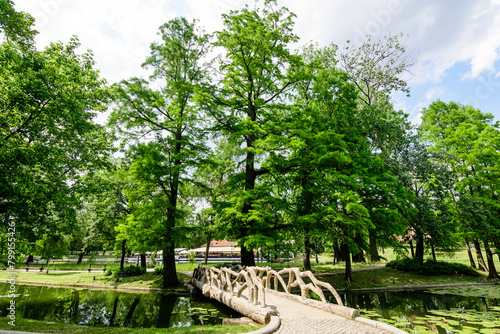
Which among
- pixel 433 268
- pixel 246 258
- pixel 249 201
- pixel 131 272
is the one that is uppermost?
pixel 249 201

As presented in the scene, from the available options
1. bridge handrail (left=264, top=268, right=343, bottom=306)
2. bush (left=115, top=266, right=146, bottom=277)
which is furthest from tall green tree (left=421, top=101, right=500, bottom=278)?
bush (left=115, top=266, right=146, bottom=277)

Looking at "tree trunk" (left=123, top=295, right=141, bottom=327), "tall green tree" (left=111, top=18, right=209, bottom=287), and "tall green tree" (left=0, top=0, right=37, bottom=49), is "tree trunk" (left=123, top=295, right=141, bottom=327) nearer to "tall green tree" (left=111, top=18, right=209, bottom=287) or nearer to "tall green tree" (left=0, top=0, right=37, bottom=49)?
"tall green tree" (left=111, top=18, right=209, bottom=287)

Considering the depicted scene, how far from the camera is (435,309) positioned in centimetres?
1037

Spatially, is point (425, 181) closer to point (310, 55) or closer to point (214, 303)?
point (310, 55)

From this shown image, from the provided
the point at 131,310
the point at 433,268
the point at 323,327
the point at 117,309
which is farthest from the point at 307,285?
the point at 433,268

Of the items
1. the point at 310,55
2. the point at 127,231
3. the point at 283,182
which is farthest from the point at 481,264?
the point at 127,231

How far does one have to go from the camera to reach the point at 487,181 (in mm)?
19875

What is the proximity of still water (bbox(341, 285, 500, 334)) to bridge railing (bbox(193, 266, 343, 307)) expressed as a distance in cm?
226

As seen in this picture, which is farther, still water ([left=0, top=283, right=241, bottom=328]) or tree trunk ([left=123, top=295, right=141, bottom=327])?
still water ([left=0, top=283, right=241, bottom=328])

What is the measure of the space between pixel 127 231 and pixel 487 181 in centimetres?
2739

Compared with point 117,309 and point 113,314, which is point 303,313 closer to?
point 113,314

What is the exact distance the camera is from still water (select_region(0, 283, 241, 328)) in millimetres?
9492

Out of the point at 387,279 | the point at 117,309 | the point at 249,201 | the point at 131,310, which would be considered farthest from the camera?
the point at 387,279

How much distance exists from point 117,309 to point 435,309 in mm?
14407
